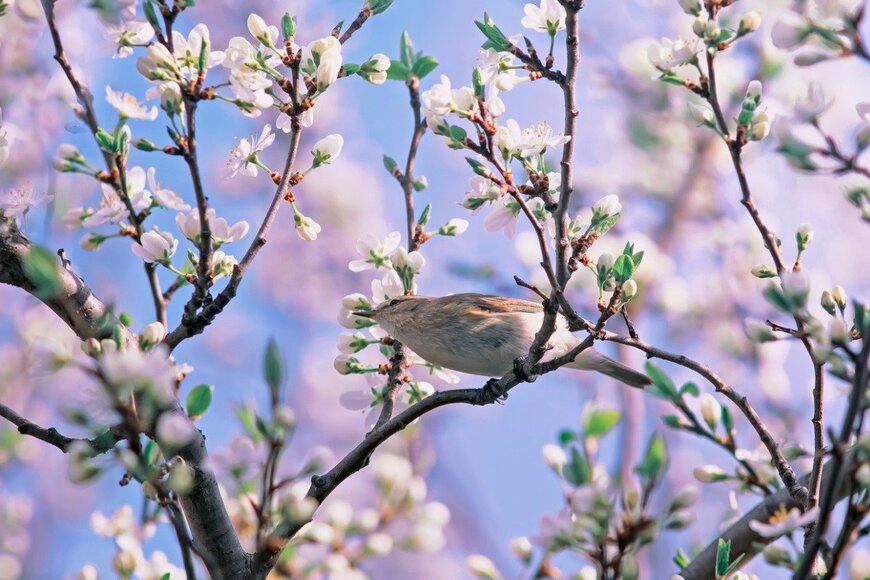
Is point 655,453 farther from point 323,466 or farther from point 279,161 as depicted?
point 279,161

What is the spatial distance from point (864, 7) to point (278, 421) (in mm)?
→ 1263

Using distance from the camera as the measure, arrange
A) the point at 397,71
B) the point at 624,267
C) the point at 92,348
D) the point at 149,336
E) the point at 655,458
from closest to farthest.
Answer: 1. the point at 655,458
2. the point at 92,348
3. the point at 149,336
4. the point at 624,267
5. the point at 397,71

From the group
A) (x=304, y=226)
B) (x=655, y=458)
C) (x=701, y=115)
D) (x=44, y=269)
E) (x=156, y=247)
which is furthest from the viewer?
(x=304, y=226)

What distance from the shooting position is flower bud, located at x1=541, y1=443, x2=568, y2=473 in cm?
205

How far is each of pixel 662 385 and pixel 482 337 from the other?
1657 mm

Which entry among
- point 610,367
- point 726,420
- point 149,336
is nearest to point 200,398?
point 149,336

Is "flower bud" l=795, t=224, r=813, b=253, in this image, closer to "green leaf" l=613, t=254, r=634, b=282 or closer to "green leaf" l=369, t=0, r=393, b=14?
"green leaf" l=613, t=254, r=634, b=282

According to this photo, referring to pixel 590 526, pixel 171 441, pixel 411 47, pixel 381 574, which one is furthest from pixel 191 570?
pixel 381 574

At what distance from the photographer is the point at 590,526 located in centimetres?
135

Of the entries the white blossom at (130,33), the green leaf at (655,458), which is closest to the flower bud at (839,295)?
the green leaf at (655,458)

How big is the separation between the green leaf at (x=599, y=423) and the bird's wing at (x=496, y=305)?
216 centimetres

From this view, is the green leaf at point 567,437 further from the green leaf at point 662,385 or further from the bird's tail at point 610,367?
the bird's tail at point 610,367

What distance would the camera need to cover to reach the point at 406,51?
2.63 m

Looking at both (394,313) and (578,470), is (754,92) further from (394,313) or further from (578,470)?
(394,313)
